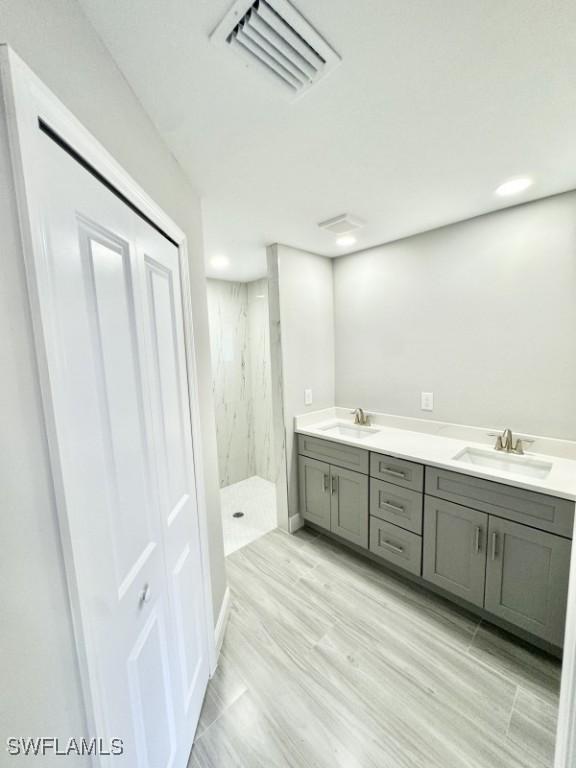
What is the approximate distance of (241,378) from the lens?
3.70 metres

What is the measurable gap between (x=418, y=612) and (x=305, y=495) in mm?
1085

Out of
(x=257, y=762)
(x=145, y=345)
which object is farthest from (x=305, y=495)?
(x=145, y=345)

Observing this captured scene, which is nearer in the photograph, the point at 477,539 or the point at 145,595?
the point at 145,595

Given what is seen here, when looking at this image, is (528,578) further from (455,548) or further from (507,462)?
Result: (507,462)

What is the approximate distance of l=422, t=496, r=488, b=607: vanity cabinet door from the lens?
1.65 metres

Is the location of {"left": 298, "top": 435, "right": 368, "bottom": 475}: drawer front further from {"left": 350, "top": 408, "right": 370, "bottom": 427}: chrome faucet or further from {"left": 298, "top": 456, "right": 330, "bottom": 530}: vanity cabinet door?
{"left": 350, "top": 408, "right": 370, "bottom": 427}: chrome faucet

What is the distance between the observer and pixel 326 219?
1.98m

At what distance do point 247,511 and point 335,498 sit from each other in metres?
1.12

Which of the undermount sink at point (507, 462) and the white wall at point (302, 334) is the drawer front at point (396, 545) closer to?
the undermount sink at point (507, 462)

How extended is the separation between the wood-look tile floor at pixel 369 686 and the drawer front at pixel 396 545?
0.18 metres

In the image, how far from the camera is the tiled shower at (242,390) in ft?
11.2

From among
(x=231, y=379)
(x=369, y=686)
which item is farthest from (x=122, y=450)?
(x=231, y=379)

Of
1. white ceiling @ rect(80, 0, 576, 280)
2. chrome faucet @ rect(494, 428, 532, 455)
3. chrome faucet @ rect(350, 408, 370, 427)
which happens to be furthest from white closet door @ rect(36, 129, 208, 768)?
chrome faucet @ rect(494, 428, 532, 455)

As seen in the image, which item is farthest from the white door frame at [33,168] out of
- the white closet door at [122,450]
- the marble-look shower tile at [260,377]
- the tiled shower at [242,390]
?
the marble-look shower tile at [260,377]
